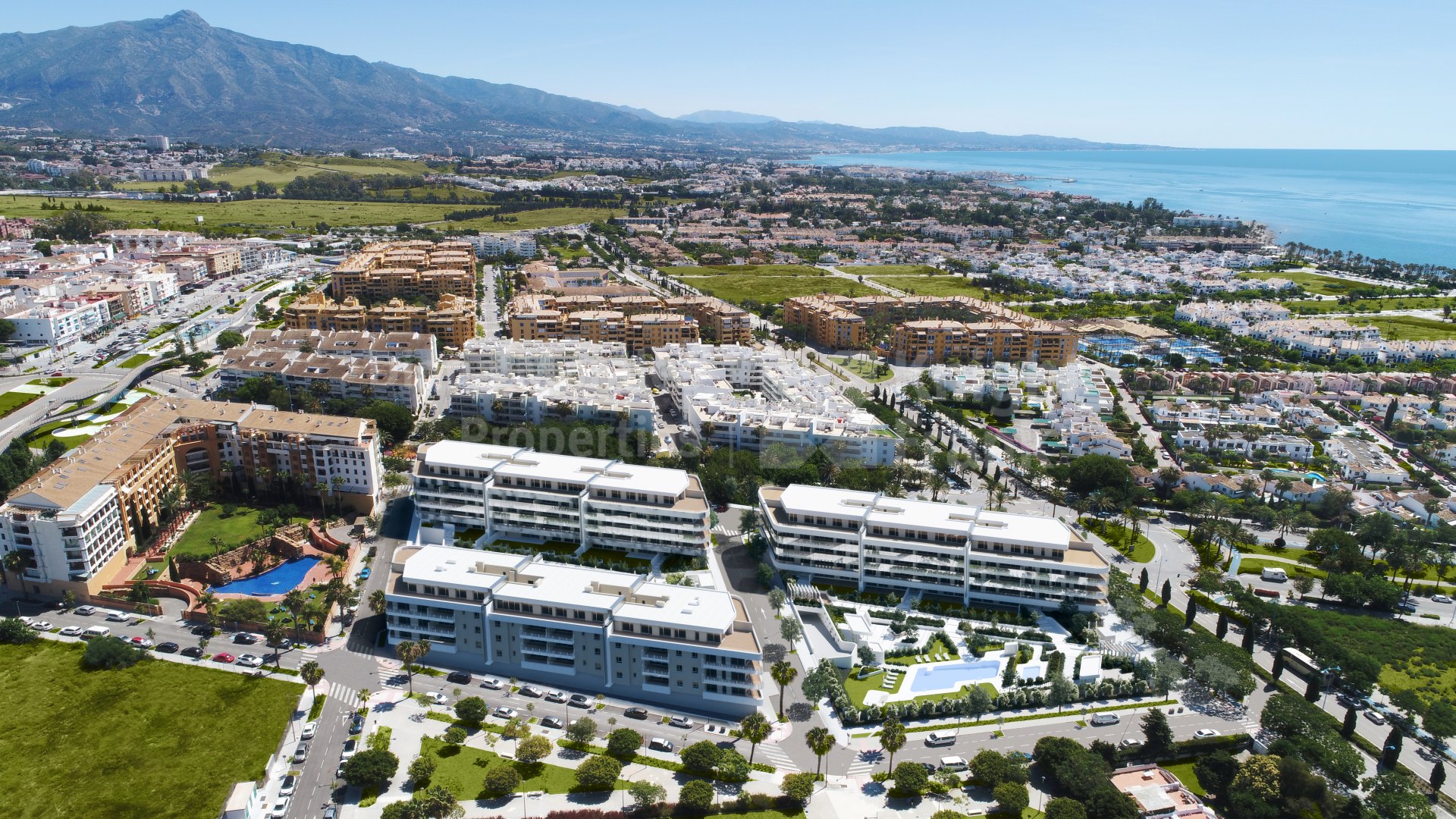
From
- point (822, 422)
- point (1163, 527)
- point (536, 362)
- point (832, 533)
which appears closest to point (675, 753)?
point (832, 533)

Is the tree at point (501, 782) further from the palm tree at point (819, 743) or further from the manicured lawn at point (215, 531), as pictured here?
the manicured lawn at point (215, 531)

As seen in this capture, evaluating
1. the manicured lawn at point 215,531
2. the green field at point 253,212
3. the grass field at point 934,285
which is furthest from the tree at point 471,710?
the green field at point 253,212

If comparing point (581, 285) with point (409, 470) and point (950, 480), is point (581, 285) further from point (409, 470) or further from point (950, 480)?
point (950, 480)

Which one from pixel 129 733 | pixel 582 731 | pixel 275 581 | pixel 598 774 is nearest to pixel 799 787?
pixel 598 774

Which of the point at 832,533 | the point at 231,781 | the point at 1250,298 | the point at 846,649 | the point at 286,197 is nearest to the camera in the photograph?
the point at 231,781

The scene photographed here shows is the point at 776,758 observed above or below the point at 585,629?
below

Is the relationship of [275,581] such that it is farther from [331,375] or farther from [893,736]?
[893,736]

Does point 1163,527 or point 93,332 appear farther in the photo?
point 93,332
